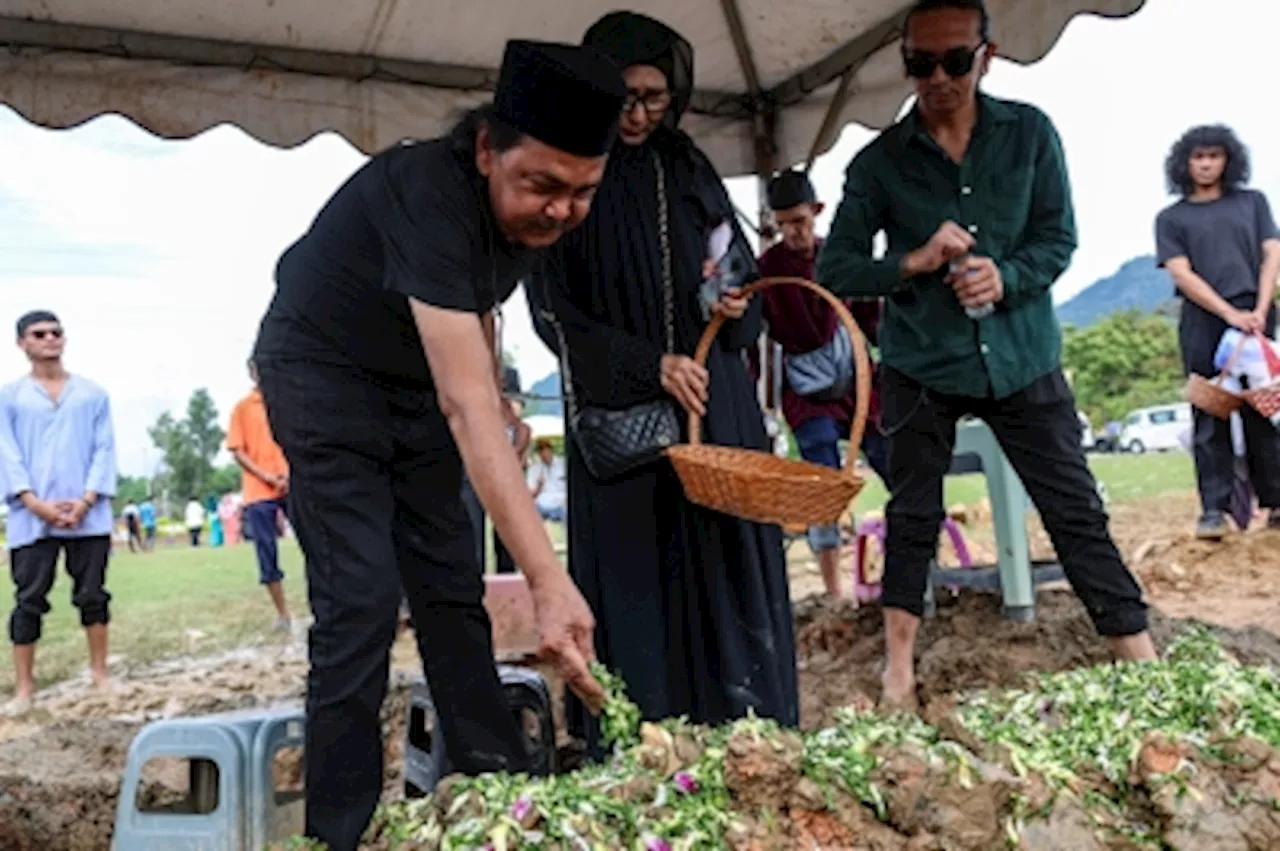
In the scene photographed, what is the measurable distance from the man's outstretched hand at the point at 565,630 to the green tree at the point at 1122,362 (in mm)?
43999

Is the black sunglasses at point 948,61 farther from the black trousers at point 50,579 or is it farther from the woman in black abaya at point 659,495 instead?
the black trousers at point 50,579

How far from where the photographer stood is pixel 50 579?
587 centimetres

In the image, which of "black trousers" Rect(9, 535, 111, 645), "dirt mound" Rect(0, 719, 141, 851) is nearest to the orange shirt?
"black trousers" Rect(9, 535, 111, 645)

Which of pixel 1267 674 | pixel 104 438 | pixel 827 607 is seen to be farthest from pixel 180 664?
pixel 1267 674

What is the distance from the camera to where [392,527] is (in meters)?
2.60

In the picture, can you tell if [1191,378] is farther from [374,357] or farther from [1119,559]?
[374,357]

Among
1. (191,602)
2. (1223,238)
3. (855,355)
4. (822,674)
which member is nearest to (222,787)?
(855,355)

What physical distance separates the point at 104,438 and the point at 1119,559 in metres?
5.07

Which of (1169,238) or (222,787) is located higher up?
(1169,238)

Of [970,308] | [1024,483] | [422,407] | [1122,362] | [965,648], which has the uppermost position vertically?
[1122,362]

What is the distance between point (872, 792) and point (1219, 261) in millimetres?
5645

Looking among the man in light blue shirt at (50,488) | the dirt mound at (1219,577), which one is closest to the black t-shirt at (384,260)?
the man in light blue shirt at (50,488)

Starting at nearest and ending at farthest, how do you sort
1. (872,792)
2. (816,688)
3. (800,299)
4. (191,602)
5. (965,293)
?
(872,792) → (965,293) → (816,688) → (800,299) → (191,602)

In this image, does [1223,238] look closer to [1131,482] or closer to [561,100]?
[561,100]
